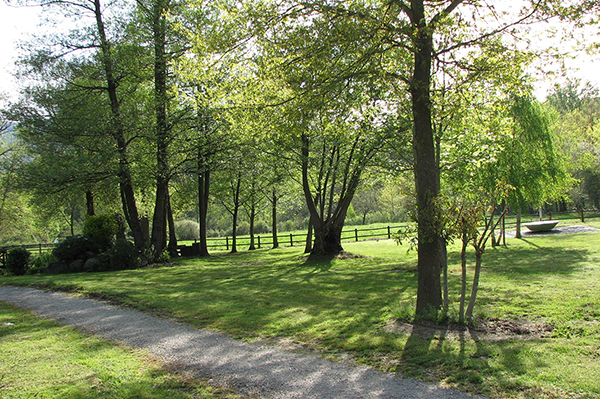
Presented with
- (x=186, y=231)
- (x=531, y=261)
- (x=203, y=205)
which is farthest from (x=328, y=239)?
(x=186, y=231)

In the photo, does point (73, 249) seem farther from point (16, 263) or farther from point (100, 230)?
point (16, 263)

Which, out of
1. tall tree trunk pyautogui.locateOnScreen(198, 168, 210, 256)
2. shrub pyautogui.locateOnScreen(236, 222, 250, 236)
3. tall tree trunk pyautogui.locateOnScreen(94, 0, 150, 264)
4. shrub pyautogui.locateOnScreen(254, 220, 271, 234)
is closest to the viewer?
tall tree trunk pyautogui.locateOnScreen(94, 0, 150, 264)

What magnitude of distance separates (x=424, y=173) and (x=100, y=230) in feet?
51.3

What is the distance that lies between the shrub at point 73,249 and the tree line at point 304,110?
2.19 m

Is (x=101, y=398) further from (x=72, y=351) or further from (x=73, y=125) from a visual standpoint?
(x=73, y=125)

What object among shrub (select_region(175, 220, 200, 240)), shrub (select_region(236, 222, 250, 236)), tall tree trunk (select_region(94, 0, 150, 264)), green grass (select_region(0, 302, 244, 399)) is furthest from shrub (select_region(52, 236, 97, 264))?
shrub (select_region(236, 222, 250, 236))

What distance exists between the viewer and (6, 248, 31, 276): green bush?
18.0 meters

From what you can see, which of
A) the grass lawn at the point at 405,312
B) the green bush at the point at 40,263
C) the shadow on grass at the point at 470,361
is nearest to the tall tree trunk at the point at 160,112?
the green bush at the point at 40,263

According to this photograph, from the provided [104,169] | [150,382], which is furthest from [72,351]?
[104,169]

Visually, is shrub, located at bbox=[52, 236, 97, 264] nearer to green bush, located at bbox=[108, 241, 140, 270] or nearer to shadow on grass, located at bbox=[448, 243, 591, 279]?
green bush, located at bbox=[108, 241, 140, 270]

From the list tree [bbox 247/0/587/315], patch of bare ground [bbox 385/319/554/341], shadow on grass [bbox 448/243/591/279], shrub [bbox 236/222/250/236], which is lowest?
shadow on grass [bbox 448/243/591/279]

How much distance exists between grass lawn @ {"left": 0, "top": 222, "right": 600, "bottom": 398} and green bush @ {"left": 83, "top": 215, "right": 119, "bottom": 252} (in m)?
4.21

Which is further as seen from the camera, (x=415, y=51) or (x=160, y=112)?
(x=160, y=112)

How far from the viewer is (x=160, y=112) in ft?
61.8
